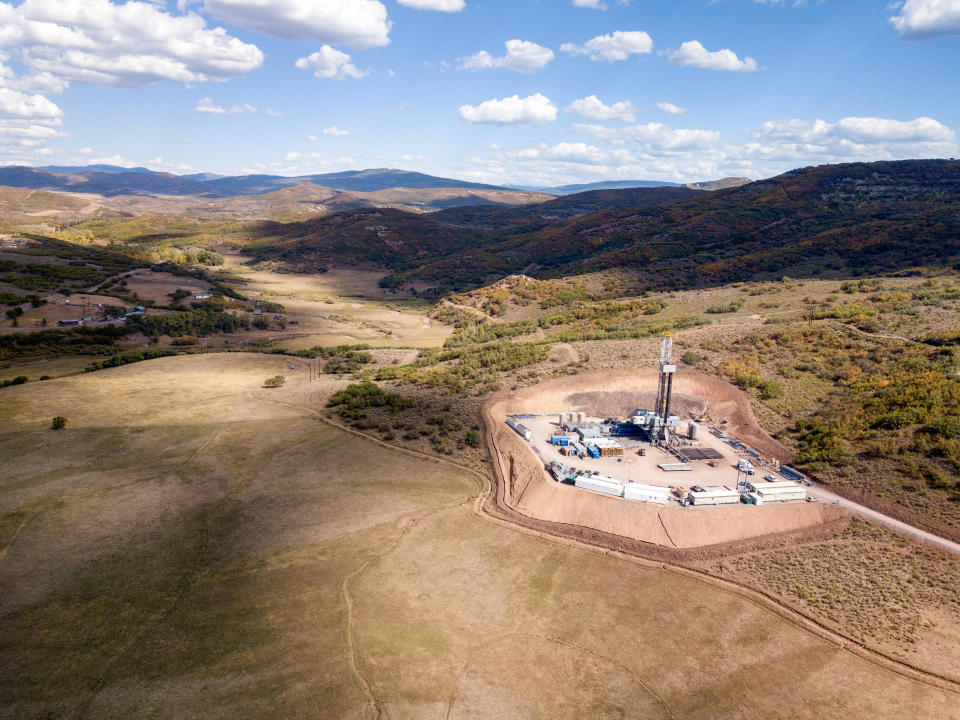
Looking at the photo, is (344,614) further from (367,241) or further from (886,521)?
(367,241)

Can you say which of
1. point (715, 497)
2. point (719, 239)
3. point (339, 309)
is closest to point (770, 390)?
point (715, 497)

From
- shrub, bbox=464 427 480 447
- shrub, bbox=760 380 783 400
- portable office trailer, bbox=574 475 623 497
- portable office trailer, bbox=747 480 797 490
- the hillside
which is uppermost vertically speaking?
the hillside

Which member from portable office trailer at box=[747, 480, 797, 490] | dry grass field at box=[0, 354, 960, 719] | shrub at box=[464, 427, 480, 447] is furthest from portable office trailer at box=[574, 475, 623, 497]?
shrub at box=[464, 427, 480, 447]

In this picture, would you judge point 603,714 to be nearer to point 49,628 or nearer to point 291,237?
point 49,628

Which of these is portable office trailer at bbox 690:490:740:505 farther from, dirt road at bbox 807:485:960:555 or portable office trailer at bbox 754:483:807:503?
dirt road at bbox 807:485:960:555

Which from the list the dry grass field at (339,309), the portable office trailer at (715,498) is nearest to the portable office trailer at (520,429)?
the portable office trailer at (715,498)

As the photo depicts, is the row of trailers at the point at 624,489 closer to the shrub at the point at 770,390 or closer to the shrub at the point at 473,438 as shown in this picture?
the shrub at the point at 473,438

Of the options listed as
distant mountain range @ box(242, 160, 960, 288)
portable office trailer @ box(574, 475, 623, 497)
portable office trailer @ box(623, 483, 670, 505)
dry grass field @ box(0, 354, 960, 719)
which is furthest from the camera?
distant mountain range @ box(242, 160, 960, 288)
